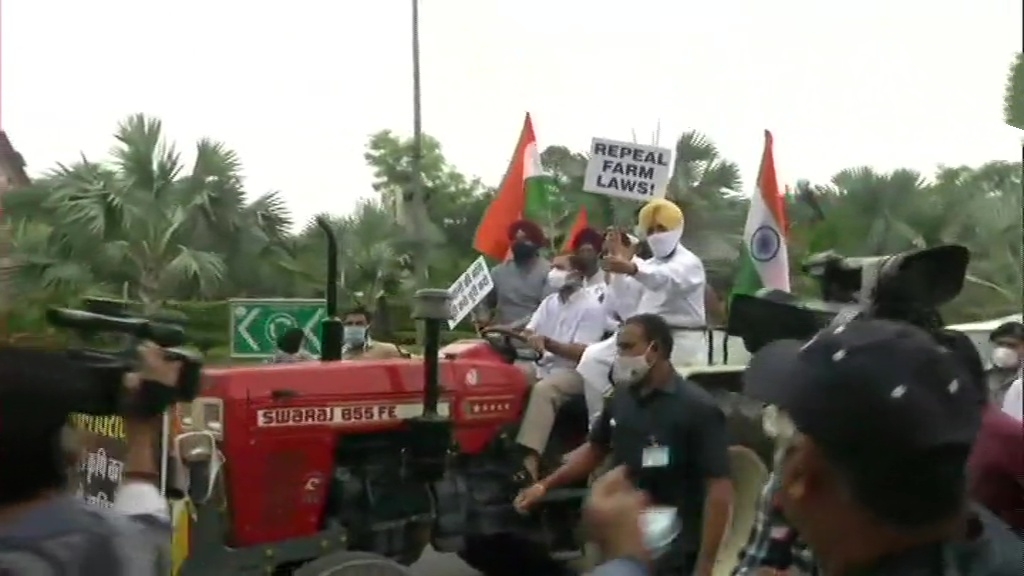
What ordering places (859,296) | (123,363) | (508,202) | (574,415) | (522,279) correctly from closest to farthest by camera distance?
(123,363) → (859,296) → (574,415) → (522,279) → (508,202)

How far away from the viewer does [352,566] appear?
5.68 meters

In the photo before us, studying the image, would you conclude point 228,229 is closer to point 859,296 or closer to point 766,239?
point 766,239

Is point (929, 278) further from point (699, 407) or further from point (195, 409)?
point (195, 409)

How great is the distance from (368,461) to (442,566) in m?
1.93

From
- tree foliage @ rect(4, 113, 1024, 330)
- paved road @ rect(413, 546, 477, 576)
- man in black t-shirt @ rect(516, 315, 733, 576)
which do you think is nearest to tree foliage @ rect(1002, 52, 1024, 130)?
man in black t-shirt @ rect(516, 315, 733, 576)

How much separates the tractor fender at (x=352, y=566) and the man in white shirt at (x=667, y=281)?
124 cm

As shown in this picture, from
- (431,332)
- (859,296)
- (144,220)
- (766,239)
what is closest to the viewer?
(859,296)

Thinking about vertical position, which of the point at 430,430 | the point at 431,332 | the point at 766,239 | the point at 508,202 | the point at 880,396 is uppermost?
the point at 508,202

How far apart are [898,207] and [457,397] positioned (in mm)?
6633

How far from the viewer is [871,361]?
161cm

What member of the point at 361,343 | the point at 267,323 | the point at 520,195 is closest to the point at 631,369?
the point at 361,343

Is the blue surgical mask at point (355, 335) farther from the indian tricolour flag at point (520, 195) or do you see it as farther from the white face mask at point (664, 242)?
the white face mask at point (664, 242)

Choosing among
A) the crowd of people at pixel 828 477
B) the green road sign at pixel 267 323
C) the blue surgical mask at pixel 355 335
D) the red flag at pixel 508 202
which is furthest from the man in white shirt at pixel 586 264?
the crowd of people at pixel 828 477

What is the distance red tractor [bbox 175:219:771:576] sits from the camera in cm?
599
